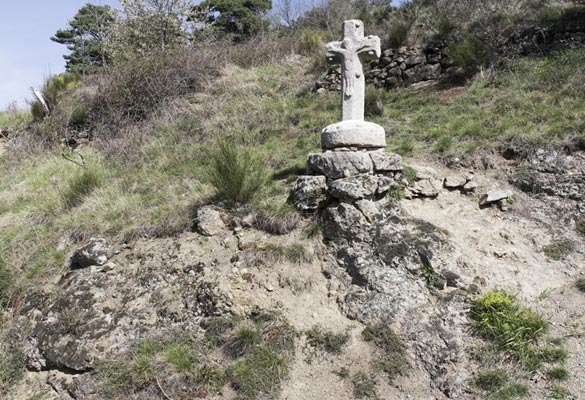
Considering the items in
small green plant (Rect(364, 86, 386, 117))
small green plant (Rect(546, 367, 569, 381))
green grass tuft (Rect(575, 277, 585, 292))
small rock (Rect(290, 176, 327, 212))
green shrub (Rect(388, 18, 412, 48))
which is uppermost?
green shrub (Rect(388, 18, 412, 48))

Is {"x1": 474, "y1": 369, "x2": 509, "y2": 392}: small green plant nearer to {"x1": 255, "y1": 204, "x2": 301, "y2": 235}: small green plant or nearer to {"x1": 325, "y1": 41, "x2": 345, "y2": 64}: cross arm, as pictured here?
{"x1": 255, "y1": 204, "x2": 301, "y2": 235}: small green plant

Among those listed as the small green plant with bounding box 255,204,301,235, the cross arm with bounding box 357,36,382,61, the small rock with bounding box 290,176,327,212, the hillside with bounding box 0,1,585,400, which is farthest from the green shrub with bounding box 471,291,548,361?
the cross arm with bounding box 357,36,382,61

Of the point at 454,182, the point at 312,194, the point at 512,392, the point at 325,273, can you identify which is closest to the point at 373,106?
the point at 454,182

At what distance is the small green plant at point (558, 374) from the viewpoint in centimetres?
305

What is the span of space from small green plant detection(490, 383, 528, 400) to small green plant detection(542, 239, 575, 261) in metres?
1.72

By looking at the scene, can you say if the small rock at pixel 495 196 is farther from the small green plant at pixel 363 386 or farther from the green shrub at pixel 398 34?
the green shrub at pixel 398 34

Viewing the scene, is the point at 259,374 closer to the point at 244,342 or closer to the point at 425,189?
the point at 244,342

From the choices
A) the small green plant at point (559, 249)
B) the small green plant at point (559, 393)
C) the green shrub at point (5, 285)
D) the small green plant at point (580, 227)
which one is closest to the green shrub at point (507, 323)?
the small green plant at point (559, 393)

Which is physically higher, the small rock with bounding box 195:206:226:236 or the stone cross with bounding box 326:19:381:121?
the stone cross with bounding box 326:19:381:121

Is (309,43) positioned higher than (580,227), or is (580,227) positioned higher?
(309,43)

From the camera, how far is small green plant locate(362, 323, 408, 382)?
3.32 meters

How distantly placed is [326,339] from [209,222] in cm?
204

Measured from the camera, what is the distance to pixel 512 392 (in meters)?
3.03

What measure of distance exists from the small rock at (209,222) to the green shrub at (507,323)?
2.88 m
